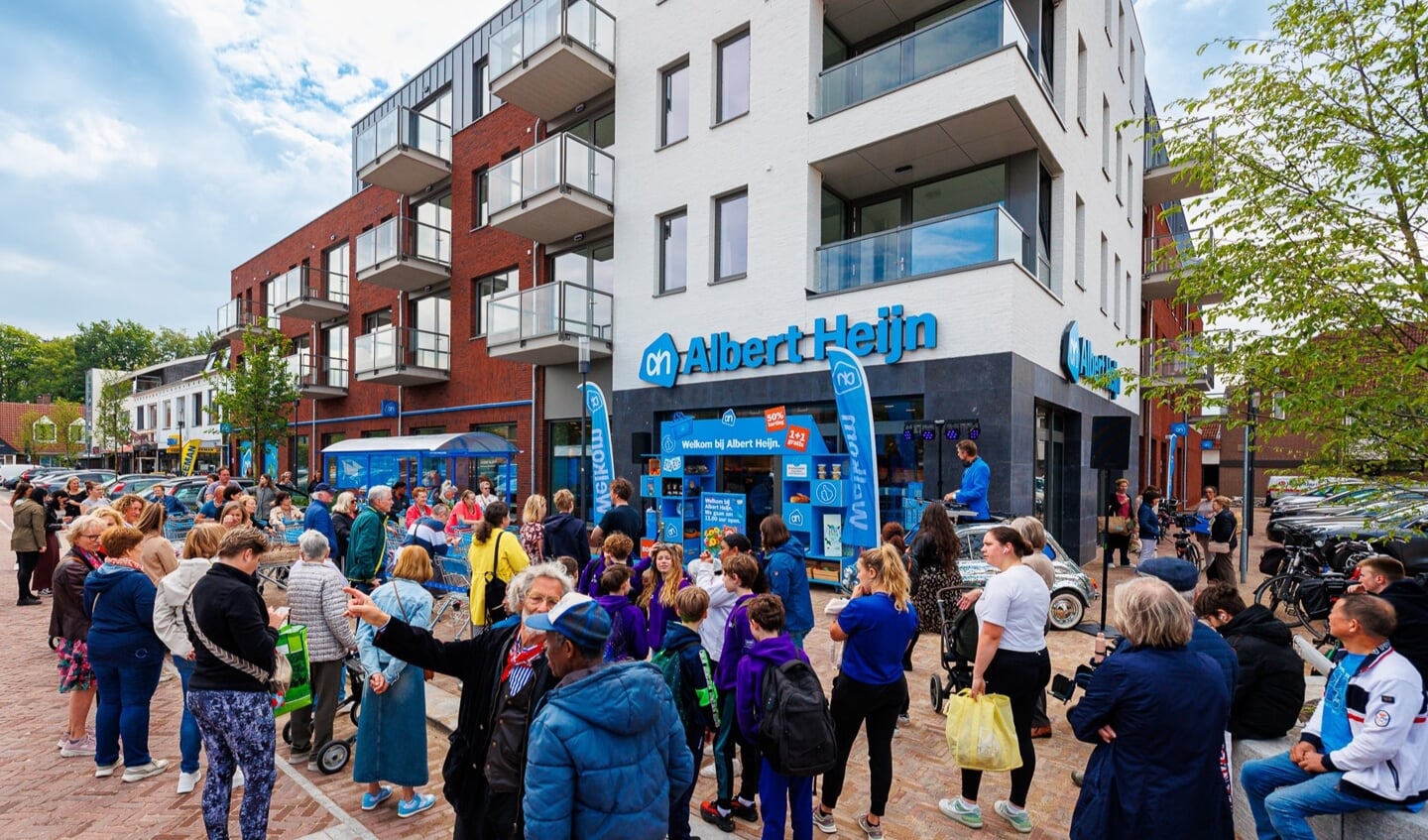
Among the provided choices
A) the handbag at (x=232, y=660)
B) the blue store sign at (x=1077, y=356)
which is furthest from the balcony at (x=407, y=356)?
the handbag at (x=232, y=660)

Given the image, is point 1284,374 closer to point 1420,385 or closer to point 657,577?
point 1420,385

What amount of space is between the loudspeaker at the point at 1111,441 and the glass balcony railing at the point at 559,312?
1066 cm

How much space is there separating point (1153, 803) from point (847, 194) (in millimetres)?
13045

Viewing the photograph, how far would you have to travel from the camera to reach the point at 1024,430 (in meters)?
11.1

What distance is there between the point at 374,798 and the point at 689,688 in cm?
220

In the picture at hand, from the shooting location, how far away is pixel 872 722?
4117 mm

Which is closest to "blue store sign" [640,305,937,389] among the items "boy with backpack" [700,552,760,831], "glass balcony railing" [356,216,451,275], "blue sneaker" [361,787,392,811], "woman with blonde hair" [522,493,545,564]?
"woman with blonde hair" [522,493,545,564]

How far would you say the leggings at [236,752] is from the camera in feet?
12.1

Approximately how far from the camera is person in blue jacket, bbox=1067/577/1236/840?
9.33ft

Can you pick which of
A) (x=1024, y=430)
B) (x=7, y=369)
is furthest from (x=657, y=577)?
(x=7, y=369)

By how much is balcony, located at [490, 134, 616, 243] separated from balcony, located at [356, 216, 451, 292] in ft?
15.1

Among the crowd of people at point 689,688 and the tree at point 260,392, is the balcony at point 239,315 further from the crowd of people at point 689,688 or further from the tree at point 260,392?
the crowd of people at point 689,688

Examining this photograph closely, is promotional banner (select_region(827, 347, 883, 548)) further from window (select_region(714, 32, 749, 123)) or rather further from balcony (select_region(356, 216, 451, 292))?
balcony (select_region(356, 216, 451, 292))

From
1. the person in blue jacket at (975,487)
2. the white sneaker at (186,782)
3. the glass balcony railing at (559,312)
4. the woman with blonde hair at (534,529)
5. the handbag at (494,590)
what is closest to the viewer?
the white sneaker at (186,782)
